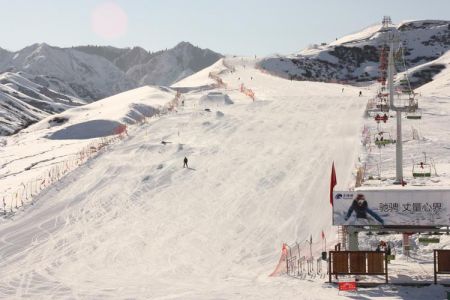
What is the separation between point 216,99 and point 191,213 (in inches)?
1497

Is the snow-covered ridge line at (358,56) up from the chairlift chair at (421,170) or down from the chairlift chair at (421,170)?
up

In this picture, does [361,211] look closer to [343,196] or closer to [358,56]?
[343,196]

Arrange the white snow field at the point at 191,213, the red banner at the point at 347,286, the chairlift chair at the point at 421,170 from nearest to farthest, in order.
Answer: the red banner at the point at 347,286 → the white snow field at the point at 191,213 → the chairlift chair at the point at 421,170

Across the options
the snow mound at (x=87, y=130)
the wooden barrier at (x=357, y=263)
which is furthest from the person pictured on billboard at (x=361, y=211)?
the snow mound at (x=87, y=130)

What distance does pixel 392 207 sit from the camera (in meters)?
21.7

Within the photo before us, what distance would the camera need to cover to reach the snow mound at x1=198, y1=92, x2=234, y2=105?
6956cm

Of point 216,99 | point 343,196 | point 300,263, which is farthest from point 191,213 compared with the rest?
point 216,99

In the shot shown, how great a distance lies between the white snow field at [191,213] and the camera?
23391 mm

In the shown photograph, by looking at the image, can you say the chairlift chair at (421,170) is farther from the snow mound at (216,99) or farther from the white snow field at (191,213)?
the snow mound at (216,99)

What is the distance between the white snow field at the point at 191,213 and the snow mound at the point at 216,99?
23.2 ft

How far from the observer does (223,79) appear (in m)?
102

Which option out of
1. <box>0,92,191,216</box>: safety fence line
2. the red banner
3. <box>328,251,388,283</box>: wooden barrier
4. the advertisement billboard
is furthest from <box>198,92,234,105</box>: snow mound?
the red banner

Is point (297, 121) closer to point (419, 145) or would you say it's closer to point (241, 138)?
point (241, 138)

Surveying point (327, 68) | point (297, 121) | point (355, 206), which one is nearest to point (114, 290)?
point (355, 206)
